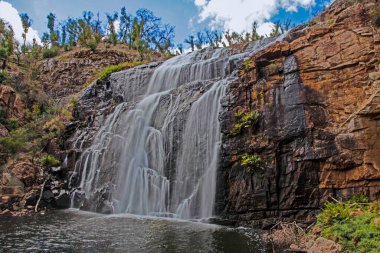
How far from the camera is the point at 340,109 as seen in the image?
544 inches

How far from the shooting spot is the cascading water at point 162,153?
16.1 metres

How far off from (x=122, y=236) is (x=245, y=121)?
7345 mm

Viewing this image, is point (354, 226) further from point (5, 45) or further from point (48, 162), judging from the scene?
point (5, 45)

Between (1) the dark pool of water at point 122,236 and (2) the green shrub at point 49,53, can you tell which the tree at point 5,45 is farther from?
(1) the dark pool of water at point 122,236

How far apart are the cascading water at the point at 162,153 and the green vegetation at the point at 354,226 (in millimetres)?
5651

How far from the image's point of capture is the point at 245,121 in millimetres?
15234

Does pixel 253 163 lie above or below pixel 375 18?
below

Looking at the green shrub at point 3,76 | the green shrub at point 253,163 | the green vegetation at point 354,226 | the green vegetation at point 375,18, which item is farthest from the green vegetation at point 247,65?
Result: the green shrub at point 3,76

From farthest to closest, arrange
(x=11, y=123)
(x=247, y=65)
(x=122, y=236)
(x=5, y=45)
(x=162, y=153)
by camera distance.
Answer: (x=5, y=45) → (x=11, y=123) → (x=162, y=153) → (x=247, y=65) → (x=122, y=236)

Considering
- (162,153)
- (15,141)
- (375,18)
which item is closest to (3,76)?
(15,141)

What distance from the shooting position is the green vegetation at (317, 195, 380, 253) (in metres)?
8.25

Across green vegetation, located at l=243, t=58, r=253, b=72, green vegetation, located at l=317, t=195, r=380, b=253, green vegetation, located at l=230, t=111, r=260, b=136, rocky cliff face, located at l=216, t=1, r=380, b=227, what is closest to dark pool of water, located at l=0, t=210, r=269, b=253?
rocky cliff face, located at l=216, t=1, r=380, b=227

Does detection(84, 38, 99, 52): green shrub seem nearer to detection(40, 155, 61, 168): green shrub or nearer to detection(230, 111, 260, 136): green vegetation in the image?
detection(40, 155, 61, 168): green shrub

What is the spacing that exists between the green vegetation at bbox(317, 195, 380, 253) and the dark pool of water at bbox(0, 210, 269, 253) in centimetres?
213
